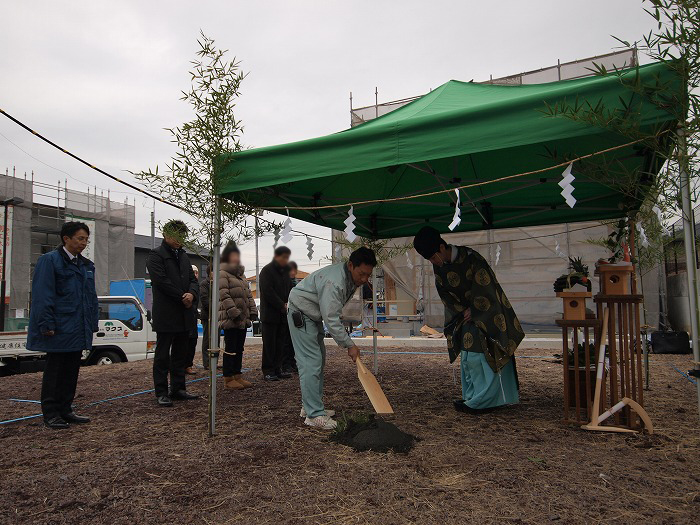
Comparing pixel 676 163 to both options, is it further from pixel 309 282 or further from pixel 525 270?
pixel 525 270

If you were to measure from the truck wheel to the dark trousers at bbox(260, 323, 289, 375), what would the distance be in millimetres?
3764

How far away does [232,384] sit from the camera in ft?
17.3

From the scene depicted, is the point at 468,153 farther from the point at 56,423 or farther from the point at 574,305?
the point at 56,423

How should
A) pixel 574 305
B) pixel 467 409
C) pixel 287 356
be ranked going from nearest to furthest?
1. pixel 574 305
2. pixel 467 409
3. pixel 287 356

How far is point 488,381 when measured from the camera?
3869 mm

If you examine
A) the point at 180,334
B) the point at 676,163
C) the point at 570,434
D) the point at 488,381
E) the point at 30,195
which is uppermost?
the point at 30,195

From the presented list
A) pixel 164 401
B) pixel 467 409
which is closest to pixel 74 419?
pixel 164 401

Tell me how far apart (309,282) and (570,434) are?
211 cm

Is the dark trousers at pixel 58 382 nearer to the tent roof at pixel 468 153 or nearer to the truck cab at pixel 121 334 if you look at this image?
the tent roof at pixel 468 153

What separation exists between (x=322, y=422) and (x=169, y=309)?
182 centimetres

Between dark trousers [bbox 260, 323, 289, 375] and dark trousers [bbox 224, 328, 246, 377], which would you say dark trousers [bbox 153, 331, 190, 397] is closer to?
dark trousers [bbox 224, 328, 246, 377]

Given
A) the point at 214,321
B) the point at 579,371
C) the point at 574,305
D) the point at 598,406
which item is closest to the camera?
the point at 598,406

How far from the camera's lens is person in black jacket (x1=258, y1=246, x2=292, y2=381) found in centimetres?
563

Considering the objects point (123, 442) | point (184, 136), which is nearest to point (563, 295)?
point (184, 136)
